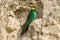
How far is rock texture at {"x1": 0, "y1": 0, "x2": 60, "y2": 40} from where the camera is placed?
2455 mm

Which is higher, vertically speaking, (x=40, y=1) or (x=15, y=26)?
(x=40, y=1)

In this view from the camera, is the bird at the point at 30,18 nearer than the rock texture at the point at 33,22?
No

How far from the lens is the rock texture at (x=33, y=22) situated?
2.46 metres

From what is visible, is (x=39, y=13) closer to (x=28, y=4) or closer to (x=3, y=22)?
(x=28, y=4)

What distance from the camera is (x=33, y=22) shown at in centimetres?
263

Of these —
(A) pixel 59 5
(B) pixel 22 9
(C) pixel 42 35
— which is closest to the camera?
(C) pixel 42 35

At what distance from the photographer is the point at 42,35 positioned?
244cm

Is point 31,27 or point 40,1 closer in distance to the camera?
point 31,27

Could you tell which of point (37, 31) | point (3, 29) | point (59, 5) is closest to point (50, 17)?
point (37, 31)

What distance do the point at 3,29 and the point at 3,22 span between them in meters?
0.14

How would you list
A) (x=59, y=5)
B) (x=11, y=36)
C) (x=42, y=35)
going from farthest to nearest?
(x=59, y=5) → (x=11, y=36) → (x=42, y=35)

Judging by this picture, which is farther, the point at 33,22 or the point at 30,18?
the point at 30,18

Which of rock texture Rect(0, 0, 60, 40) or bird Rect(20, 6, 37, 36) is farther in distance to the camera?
bird Rect(20, 6, 37, 36)

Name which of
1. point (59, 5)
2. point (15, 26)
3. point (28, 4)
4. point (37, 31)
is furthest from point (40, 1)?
point (37, 31)
